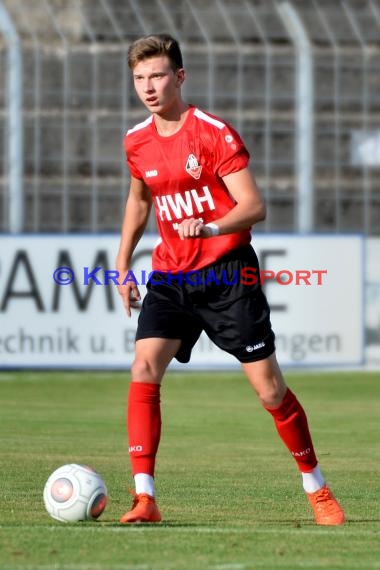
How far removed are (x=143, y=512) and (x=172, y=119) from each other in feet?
6.24

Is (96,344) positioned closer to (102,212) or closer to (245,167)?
(102,212)

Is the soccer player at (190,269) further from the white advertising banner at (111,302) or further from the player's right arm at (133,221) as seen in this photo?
the white advertising banner at (111,302)

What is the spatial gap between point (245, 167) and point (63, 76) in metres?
13.9

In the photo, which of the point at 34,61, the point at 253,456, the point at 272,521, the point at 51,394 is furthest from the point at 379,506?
the point at 34,61

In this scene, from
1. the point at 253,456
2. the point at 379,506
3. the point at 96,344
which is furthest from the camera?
the point at 96,344

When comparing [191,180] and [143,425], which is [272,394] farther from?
[191,180]

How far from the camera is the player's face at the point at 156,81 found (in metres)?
7.35

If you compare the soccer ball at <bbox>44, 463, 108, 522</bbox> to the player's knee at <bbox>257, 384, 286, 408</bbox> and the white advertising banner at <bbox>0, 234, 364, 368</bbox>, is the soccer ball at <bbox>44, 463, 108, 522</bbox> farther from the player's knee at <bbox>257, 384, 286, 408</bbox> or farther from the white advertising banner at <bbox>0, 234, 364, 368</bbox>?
the white advertising banner at <bbox>0, 234, 364, 368</bbox>

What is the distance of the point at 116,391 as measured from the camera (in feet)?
61.2

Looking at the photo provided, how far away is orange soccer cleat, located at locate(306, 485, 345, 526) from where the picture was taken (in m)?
7.47

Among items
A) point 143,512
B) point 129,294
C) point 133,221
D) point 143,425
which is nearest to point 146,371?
point 143,425

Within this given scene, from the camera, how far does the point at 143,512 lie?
721cm

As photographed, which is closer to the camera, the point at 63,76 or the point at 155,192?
the point at 155,192

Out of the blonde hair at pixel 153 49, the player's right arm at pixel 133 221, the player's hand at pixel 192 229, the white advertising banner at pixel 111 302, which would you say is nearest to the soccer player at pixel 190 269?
the blonde hair at pixel 153 49
